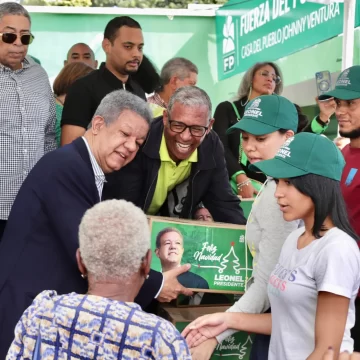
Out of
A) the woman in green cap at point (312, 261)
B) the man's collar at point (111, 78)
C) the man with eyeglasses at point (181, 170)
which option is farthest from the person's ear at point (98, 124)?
the man's collar at point (111, 78)

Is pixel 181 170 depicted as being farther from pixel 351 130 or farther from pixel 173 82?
pixel 173 82

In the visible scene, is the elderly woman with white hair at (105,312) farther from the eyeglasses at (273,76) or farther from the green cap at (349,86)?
the eyeglasses at (273,76)

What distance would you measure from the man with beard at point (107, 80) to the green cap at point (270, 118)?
1390mm

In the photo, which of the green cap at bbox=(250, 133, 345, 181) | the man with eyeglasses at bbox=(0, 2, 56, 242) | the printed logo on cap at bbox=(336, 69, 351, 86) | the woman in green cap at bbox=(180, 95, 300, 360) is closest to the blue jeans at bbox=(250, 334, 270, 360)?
the woman in green cap at bbox=(180, 95, 300, 360)

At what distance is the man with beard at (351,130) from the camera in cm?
335

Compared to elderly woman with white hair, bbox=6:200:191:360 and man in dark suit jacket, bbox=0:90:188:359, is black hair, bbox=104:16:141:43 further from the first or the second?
elderly woman with white hair, bbox=6:200:191:360

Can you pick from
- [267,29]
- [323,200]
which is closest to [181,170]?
[323,200]

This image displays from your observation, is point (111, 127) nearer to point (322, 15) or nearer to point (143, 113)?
point (143, 113)

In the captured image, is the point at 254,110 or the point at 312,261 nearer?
the point at 312,261

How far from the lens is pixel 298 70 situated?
7.89 meters

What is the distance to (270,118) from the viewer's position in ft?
10.0

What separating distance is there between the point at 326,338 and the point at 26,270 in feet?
3.67

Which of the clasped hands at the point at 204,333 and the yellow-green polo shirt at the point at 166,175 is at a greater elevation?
the yellow-green polo shirt at the point at 166,175

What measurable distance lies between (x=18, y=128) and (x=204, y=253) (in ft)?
4.64
